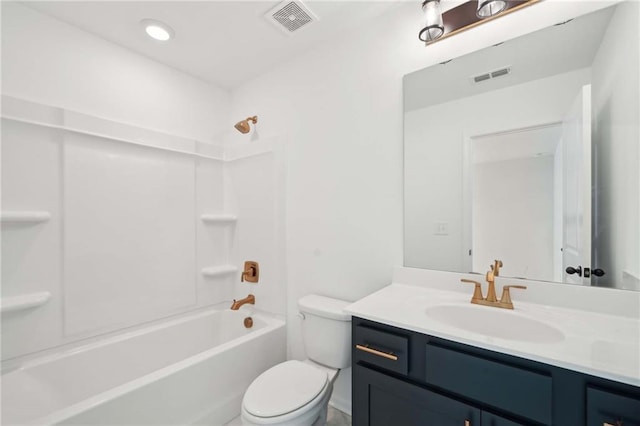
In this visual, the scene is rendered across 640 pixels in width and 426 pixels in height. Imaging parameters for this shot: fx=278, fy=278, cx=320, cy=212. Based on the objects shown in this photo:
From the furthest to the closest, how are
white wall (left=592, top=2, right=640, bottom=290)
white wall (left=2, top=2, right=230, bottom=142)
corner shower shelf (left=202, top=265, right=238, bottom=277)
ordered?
corner shower shelf (left=202, top=265, right=238, bottom=277)
white wall (left=2, top=2, right=230, bottom=142)
white wall (left=592, top=2, right=640, bottom=290)

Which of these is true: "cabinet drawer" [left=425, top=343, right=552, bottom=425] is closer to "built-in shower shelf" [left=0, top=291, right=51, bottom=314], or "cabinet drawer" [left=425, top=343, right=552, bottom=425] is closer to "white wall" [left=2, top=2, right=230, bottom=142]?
"built-in shower shelf" [left=0, top=291, right=51, bottom=314]

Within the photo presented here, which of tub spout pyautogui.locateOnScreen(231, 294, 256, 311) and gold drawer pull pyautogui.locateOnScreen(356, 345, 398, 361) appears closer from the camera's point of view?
gold drawer pull pyautogui.locateOnScreen(356, 345, 398, 361)

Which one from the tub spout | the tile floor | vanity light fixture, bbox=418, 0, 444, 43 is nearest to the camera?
vanity light fixture, bbox=418, 0, 444, 43

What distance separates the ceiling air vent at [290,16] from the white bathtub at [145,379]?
207 cm

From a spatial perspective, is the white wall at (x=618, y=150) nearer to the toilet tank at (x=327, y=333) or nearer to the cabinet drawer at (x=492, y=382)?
the cabinet drawer at (x=492, y=382)

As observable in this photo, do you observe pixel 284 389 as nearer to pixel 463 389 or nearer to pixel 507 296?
pixel 463 389

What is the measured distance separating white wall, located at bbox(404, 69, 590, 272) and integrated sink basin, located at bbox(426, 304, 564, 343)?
0.84 ft

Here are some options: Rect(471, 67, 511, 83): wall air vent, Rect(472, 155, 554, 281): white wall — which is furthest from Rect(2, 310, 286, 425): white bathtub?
Rect(471, 67, 511, 83): wall air vent

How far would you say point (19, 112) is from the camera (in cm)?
159

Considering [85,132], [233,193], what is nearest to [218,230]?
[233,193]

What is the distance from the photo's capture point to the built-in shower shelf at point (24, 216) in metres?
1.50

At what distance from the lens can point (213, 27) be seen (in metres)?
1.82

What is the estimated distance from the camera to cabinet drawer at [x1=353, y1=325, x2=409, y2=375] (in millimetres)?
1067

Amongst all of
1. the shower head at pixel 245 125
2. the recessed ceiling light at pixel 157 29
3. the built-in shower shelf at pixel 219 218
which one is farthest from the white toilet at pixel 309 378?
the recessed ceiling light at pixel 157 29
